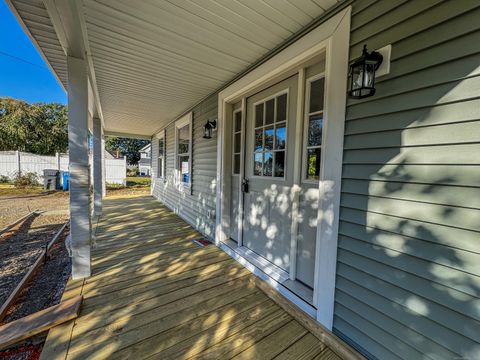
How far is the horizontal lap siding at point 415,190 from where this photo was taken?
3.08 feet

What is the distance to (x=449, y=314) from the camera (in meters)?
0.98

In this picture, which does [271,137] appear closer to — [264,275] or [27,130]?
[264,275]

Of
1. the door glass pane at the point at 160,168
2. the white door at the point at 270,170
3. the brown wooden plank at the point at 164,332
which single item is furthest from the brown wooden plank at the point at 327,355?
the door glass pane at the point at 160,168

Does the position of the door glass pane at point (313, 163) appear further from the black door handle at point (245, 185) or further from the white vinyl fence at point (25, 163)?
the white vinyl fence at point (25, 163)

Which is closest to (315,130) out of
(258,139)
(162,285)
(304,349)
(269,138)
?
(269,138)

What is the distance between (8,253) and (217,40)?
3.96 meters

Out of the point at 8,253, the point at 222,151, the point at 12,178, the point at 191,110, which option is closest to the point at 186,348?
the point at 222,151

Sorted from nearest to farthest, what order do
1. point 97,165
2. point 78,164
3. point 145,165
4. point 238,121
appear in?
point 78,164
point 238,121
point 97,165
point 145,165

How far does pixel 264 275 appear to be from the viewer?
2162 mm

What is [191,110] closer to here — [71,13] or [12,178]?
[71,13]

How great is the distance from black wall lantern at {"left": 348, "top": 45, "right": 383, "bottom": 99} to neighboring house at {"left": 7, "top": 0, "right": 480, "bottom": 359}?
0.02 m

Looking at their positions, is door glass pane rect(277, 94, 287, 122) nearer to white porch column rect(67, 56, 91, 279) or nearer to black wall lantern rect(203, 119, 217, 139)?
black wall lantern rect(203, 119, 217, 139)

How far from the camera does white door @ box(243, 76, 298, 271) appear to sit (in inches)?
82.5

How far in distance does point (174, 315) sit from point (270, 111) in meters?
2.24
